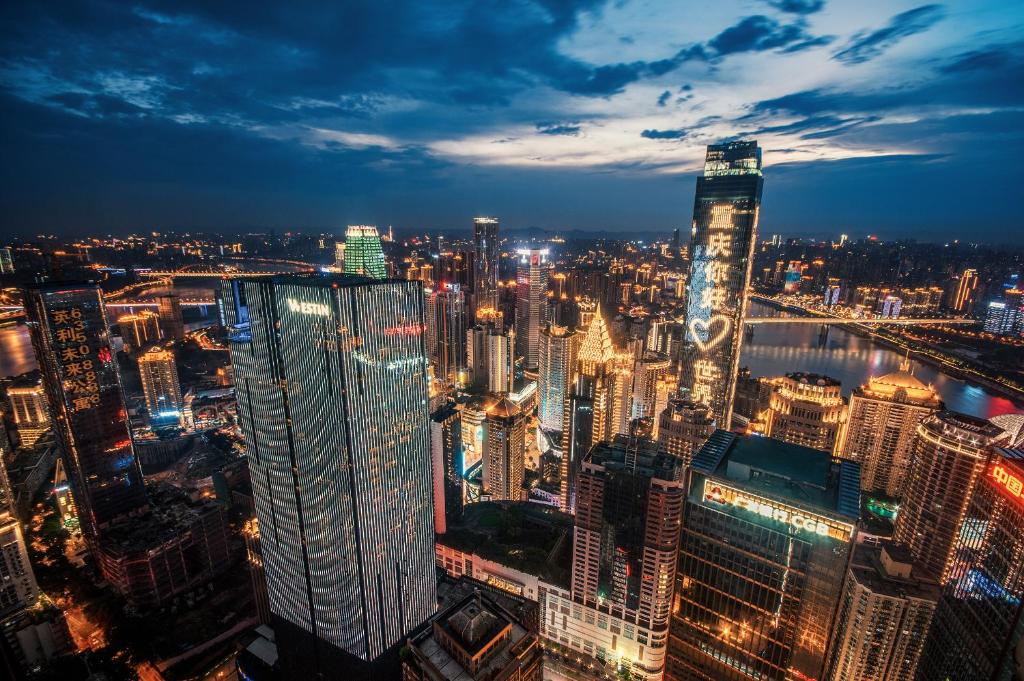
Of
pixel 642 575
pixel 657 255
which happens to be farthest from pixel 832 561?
pixel 657 255

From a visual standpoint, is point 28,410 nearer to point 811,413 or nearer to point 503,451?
point 503,451

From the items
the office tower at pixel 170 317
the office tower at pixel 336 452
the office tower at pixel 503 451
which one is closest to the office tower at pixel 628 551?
the office tower at pixel 336 452

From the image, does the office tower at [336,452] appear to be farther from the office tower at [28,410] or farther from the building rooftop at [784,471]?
the office tower at [28,410]

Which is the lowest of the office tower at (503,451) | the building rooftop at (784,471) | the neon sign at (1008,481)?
the office tower at (503,451)

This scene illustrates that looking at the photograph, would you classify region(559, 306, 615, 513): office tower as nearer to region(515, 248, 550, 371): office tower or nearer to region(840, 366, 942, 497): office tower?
region(840, 366, 942, 497): office tower

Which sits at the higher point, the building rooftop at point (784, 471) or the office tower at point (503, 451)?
the building rooftop at point (784, 471)

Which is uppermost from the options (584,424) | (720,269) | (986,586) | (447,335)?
(720,269)

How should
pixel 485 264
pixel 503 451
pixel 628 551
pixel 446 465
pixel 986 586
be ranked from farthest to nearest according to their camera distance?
1. pixel 485 264
2. pixel 503 451
3. pixel 446 465
4. pixel 628 551
5. pixel 986 586

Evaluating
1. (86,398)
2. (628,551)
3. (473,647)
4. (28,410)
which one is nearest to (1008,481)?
(628,551)
